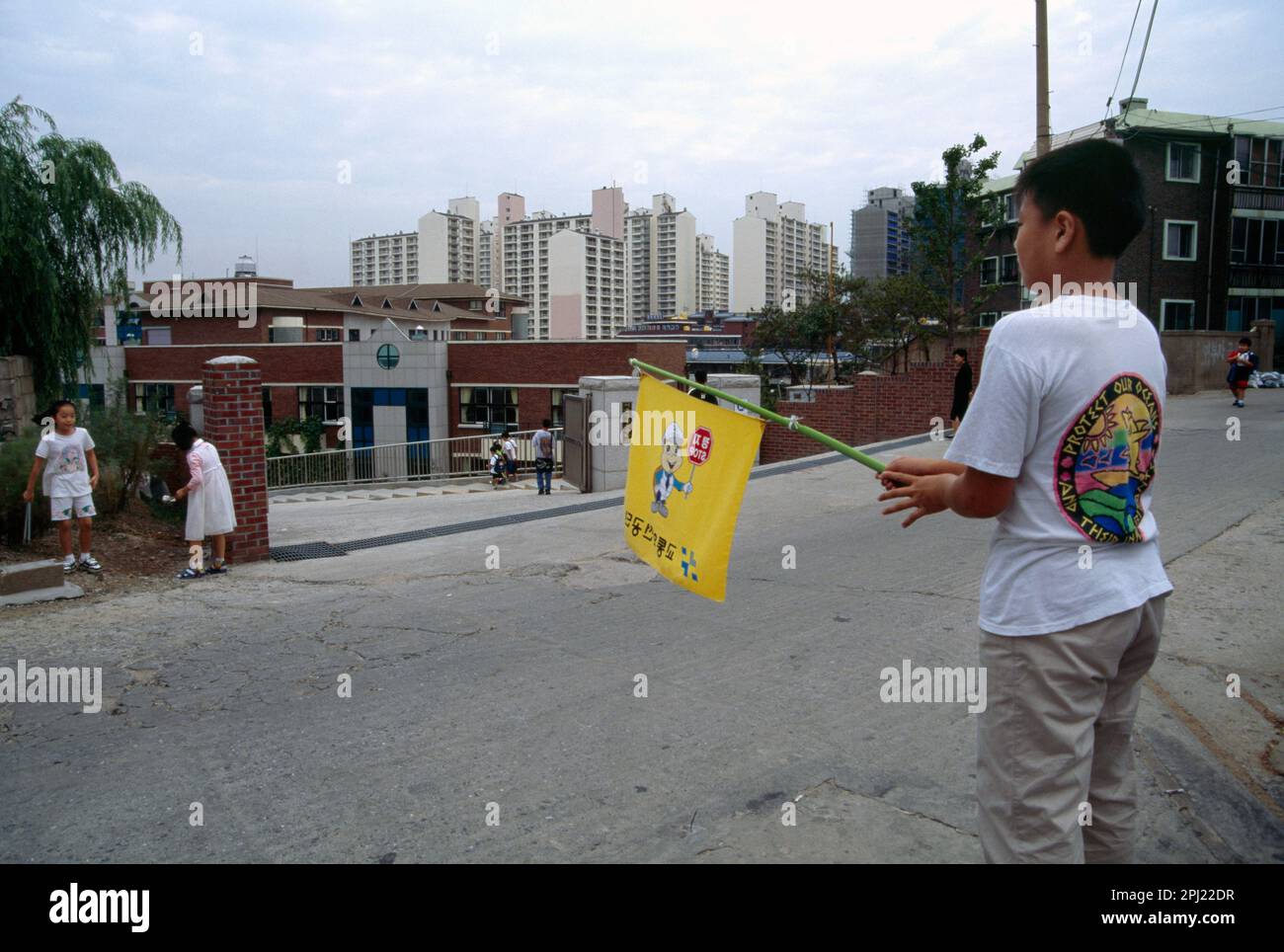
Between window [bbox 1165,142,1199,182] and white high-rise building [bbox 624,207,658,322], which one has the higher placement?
white high-rise building [bbox 624,207,658,322]

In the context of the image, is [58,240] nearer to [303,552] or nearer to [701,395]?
[303,552]

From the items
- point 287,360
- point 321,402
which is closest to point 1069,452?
point 321,402

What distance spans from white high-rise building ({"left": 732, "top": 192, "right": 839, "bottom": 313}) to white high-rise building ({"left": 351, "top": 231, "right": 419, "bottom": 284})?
146 ft

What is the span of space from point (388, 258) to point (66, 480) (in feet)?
424

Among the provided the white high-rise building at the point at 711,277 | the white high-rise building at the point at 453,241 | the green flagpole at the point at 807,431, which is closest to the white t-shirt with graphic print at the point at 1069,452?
the green flagpole at the point at 807,431

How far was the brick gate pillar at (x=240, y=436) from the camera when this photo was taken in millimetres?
9688

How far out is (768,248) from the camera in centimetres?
11431

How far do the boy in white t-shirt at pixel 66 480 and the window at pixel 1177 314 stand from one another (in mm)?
40557

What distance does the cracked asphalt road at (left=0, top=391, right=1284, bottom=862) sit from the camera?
380 centimetres

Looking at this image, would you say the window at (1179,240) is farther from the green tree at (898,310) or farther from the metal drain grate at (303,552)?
the metal drain grate at (303,552)

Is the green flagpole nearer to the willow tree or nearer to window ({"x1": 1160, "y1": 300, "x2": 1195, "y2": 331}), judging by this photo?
the willow tree

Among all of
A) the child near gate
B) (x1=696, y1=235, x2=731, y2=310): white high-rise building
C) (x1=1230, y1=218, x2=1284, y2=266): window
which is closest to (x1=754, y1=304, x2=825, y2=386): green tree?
(x1=1230, y1=218, x2=1284, y2=266): window

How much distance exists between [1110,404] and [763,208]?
118 m
